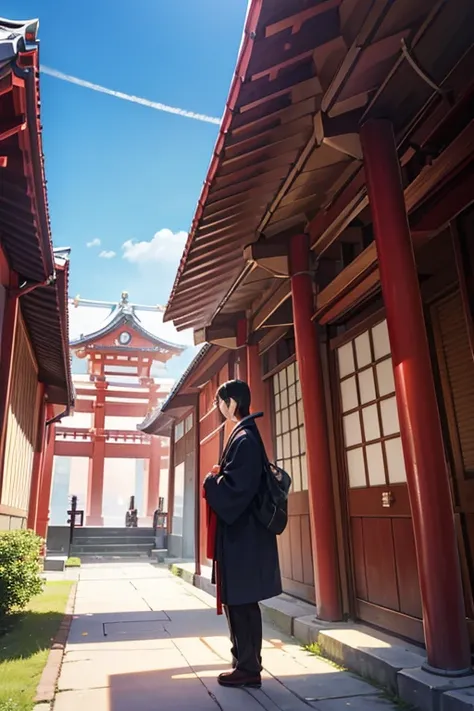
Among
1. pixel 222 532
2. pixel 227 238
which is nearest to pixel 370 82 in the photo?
pixel 227 238

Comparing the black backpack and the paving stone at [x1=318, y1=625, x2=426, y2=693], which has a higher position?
the black backpack

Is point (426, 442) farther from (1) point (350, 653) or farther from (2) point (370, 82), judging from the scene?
(2) point (370, 82)

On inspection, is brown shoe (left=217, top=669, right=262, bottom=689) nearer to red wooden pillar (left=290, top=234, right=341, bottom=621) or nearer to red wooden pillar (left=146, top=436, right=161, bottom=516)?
red wooden pillar (left=290, top=234, right=341, bottom=621)

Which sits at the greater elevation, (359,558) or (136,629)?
(359,558)

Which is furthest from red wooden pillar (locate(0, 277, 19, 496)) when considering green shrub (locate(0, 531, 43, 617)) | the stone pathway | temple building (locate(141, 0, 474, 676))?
the stone pathway

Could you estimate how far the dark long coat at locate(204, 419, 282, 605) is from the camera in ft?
10.2

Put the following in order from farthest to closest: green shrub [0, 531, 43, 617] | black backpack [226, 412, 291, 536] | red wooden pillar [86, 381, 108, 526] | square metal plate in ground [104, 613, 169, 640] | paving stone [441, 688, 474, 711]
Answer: red wooden pillar [86, 381, 108, 526], green shrub [0, 531, 43, 617], square metal plate in ground [104, 613, 169, 640], black backpack [226, 412, 291, 536], paving stone [441, 688, 474, 711]

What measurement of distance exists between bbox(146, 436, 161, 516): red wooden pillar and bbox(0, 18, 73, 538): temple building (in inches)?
537

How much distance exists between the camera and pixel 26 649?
13.6 ft

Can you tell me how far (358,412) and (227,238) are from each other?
199 centimetres

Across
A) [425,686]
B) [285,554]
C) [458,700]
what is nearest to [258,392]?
[285,554]

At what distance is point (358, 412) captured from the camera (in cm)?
462

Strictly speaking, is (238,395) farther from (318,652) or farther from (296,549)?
(296,549)

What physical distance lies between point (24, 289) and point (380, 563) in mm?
4503
